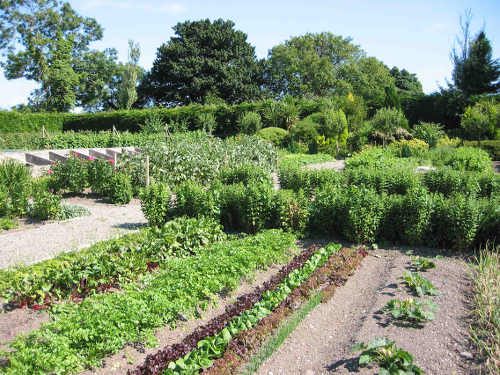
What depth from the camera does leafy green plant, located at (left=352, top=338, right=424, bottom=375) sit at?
2834 millimetres

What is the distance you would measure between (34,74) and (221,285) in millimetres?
37409

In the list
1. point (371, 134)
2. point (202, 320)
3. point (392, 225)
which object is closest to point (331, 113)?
point (371, 134)

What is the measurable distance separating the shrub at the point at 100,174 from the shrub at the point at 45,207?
1.75 m

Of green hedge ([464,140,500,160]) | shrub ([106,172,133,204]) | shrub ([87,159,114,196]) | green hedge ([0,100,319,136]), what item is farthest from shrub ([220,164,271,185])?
green hedge ([0,100,319,136])

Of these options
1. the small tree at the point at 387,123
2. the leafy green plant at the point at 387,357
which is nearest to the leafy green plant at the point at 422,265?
the leafy green plant at the point at 387,357

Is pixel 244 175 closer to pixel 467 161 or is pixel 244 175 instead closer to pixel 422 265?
pixel 422 265

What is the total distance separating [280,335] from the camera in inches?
135

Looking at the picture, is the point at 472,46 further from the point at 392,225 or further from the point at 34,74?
the point at 34,74

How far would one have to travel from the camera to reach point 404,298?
4.04 m

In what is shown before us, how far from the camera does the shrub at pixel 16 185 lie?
780 cm

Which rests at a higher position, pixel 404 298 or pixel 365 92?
pixel 365 92

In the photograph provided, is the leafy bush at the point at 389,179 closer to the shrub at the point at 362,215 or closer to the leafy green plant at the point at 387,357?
the shrub at the point at 362,215

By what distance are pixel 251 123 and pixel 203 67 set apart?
51.8 feet

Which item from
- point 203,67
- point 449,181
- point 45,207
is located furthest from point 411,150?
point 203,67
